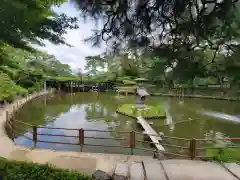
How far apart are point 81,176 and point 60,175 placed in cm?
43

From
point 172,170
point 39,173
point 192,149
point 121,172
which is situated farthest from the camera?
point 192,149

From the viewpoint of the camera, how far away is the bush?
4539 mm

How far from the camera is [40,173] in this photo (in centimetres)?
461

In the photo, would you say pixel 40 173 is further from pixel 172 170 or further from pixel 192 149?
pixel 192 149

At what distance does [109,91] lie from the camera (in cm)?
3331

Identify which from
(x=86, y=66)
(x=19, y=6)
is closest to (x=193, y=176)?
(x=19, y=6)

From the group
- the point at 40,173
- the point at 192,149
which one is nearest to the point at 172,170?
the point at 192,149

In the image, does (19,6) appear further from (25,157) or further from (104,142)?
(104,142)

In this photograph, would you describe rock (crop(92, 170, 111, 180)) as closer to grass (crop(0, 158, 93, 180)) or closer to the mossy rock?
grass (crop(0, 158, 93, 180))

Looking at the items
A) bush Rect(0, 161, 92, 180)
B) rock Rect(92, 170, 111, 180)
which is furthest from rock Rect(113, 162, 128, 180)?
bush Rect(0, 161, 92, 180)

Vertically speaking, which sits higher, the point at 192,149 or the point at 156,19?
the point at 156,19

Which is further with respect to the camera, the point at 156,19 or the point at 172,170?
the point at 172,170

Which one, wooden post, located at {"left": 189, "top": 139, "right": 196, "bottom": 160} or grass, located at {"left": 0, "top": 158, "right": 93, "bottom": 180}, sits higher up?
wooden post, located at {"left": 189, "top": 139, "right": 196, "bottom": 160}

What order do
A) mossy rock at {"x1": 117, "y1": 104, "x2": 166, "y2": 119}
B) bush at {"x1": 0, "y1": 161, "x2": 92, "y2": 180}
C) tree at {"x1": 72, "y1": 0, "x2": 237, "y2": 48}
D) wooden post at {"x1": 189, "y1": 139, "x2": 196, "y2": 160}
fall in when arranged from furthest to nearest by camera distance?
1. mossy rock at {"x1": 117, "y1": 104, "x2": 166, "y2": 119}
2. wooden post at {"x1": 189, "y1": 139, "x2": 196, "y2": 160}
3. bush at {"x1": 0, "y1": 161, "x2": 92, "y2": 180}
4. tree at {"x1": 72, "y1": 0, "x2": 237, "y2": 48}
